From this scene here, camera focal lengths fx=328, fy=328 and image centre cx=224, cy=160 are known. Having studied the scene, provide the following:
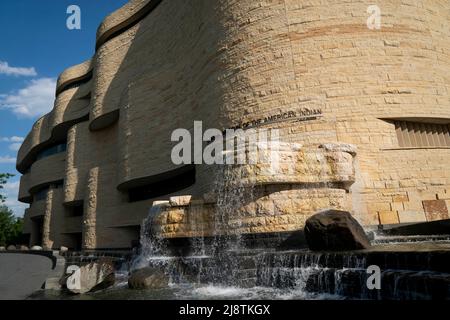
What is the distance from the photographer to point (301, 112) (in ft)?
38.9

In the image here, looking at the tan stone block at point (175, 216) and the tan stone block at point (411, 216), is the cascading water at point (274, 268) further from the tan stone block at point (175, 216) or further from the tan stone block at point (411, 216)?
the tan stone block at point (411, 216)

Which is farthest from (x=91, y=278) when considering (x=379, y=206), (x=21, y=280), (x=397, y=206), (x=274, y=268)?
(x=397, y=206)

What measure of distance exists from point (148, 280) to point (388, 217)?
7453 mm

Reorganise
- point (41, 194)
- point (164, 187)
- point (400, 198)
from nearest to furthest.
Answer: point (400, 198) < point (164, 187) < point (41, 194)

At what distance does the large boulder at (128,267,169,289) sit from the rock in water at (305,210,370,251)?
3513 mm

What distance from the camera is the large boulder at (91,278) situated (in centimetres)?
719

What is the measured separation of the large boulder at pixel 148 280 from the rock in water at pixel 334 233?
3513 millimetres

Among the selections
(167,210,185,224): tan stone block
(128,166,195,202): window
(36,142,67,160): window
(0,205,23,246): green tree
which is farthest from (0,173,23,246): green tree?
(167,210,185,224): tan stone block

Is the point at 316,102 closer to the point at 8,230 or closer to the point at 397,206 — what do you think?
the point at 397,206

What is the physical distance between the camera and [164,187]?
71.4ft

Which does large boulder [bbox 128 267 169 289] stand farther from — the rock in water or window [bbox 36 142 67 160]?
window [bbox 36 142 67 160]

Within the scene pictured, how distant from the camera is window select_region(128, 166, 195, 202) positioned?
798 inches
